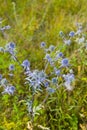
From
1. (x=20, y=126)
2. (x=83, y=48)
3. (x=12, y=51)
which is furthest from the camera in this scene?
(x=83, y=48)

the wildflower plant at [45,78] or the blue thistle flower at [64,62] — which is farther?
the blue thistle flower at [64,62]

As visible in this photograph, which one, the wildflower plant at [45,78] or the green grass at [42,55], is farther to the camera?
the green grass at [42,55]

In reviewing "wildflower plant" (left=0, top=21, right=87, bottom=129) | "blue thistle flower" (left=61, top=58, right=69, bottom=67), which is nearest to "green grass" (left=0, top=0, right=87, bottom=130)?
"wildflower plant" (left=0, top=21, right=87, bottom=129)

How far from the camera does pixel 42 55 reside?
265 cm

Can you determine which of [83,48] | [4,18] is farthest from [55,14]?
[83,48]

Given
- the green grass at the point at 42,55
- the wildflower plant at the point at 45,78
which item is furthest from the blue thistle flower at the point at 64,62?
the green grass at the point at 42,55

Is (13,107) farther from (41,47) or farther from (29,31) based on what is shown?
(29,31)

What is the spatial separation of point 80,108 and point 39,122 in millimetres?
288

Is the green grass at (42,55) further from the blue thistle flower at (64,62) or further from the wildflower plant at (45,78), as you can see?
the blue thistle flower at (64,62)

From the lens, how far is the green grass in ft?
7.18

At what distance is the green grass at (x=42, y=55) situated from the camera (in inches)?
86.2

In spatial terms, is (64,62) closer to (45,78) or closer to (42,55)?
(45,78)

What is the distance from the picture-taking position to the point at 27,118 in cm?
218

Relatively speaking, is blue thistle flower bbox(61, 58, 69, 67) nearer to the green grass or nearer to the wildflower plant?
the wildflower plant
